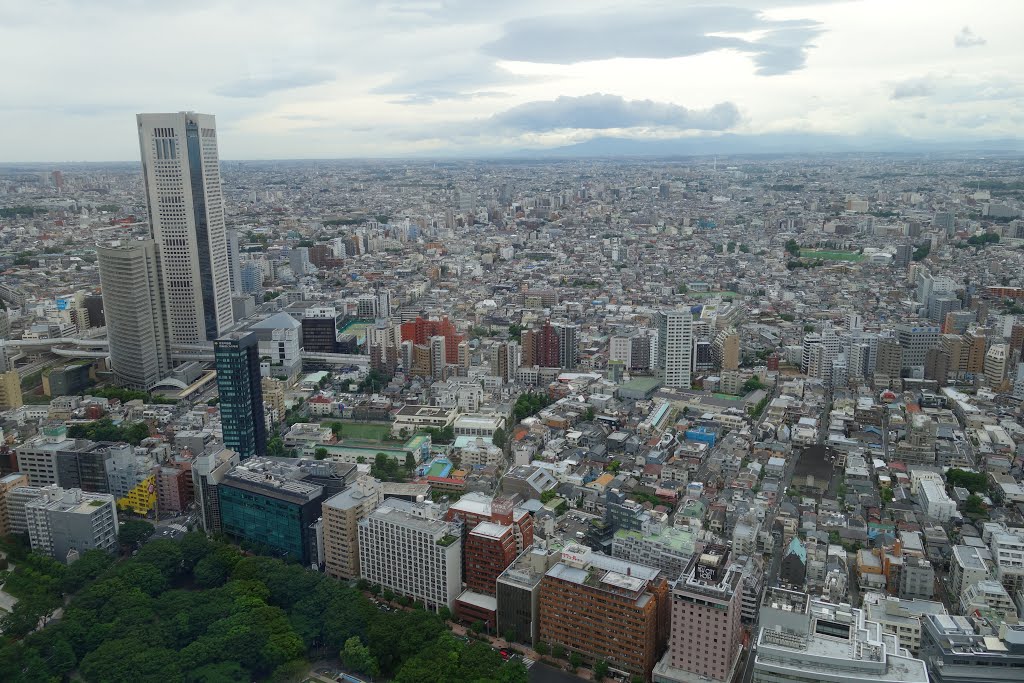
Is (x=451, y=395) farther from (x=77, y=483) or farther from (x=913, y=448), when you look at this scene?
(x=913, y=448)

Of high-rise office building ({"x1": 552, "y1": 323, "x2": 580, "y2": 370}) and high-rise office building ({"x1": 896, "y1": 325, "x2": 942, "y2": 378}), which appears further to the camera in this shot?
high-rise office building ({"x1": 552, "y1": 323, "x2": 580, "y2": 370})

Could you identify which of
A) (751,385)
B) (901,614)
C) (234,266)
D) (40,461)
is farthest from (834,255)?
(40,461)

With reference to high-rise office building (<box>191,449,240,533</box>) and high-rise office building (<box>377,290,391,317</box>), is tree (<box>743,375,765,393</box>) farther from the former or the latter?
high-rise office building (<box>377,290,391,317</box>)

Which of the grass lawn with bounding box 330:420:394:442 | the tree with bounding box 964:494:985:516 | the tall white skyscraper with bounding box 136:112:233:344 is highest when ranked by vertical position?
the tall white skyscraper with bounding box 136:112:233:344

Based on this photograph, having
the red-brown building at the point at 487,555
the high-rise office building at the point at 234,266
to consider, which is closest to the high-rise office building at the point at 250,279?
the high-rise office building at the point at 234,266

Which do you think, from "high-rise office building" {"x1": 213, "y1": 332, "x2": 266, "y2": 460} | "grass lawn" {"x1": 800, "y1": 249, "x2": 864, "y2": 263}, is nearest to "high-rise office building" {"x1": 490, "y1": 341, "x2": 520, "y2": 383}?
"high-rise office building" {"x1": 213, "y1": 332, "x2": 266, "y2": 460}

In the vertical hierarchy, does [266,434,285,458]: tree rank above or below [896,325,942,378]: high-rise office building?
below

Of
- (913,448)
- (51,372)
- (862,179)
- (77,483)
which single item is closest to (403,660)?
(77,483)

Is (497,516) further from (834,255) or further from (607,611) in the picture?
(834,255)
